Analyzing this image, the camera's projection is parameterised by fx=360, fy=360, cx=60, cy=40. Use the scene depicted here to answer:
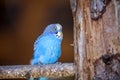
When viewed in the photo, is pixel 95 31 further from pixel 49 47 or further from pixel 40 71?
pixel 49 47

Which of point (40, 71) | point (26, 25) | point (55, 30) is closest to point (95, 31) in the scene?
point (40, 71)

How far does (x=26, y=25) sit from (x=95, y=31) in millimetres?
1377

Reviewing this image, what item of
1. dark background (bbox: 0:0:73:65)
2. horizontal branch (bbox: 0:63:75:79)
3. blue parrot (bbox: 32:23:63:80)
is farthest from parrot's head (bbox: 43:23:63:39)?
dark background (bbox: 0:0:73:65)

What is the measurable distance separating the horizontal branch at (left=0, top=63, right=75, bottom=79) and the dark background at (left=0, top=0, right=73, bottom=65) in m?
1.15

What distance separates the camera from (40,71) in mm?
1318

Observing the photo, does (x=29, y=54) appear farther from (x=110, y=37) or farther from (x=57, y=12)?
(x=110, y=37)

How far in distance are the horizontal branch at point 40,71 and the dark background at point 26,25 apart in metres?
1.15

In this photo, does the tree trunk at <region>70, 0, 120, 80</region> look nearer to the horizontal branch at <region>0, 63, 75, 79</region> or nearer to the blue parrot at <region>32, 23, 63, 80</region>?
the horizontal branch at <region>0, 63, 75, 79</region>

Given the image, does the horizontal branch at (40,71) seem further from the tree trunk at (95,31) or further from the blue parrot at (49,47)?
the blue parrot at (49,47)

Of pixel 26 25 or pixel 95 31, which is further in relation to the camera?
pixel 26 25

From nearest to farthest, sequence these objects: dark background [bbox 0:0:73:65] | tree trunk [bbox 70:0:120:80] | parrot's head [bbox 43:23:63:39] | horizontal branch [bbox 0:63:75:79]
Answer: tree trunk [bbox 70:0:120:80]
horizontal branch [bbox 0:63:75:79]
parrot's head [bbox 43:23:63:39]
dark background [bbox 0:0:73:65]

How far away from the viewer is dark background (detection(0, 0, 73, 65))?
2502 mm

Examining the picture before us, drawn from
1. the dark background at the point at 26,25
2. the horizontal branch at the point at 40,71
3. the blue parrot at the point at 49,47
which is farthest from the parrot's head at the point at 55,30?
the dark background at the point at 26,25

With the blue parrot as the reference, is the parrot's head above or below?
above
